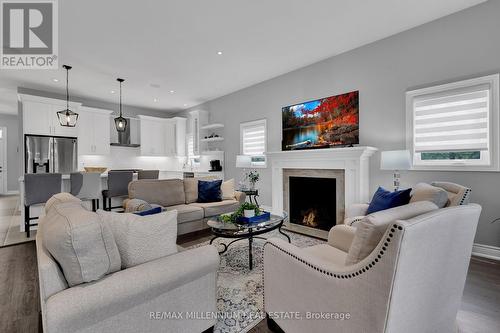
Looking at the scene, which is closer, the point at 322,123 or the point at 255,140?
the point at 322,123

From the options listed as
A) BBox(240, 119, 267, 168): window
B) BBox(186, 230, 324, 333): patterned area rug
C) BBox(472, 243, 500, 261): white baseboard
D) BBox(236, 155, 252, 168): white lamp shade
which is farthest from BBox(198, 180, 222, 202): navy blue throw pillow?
BBox(472, 243, 500, 261): white baseboard

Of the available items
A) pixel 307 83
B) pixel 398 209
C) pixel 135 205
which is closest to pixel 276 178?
pixel 307 83

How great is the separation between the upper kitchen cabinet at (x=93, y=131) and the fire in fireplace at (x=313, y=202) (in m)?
5.29

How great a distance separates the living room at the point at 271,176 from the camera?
43.6 inches

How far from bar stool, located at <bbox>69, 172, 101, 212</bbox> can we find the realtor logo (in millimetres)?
2043

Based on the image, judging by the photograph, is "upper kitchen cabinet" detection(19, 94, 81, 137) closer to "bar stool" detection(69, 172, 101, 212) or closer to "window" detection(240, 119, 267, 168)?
"bar stool" detection(69, 172, 101, 212)

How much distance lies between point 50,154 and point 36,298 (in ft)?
15.5

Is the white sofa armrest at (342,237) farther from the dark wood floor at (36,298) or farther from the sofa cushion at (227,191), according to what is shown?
the sofa cushion at (227,191)

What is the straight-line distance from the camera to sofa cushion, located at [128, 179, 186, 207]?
3.70m

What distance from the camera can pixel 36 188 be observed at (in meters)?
3.84

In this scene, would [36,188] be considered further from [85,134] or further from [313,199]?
[313,199]

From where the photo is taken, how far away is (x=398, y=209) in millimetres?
1162

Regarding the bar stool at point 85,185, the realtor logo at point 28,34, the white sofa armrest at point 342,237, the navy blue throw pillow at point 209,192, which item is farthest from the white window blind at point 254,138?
the realtor logo at point 28,34

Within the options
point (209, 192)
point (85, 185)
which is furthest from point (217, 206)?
point (85, 185)
